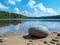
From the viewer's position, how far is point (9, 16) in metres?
100

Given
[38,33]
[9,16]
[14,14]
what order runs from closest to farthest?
[38,33]
[9,16]
[14,14]

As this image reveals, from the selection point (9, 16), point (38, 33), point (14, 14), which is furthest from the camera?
point (14, 14)

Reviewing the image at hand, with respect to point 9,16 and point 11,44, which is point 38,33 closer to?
point 11,44

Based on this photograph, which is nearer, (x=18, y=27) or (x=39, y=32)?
(x=39, y=32)

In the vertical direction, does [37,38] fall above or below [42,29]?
below

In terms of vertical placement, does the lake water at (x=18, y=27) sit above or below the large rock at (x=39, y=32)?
below

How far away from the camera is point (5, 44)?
285 inches

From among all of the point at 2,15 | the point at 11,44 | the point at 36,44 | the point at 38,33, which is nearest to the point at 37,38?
the point at 38,33

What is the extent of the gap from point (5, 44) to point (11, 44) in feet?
1.07

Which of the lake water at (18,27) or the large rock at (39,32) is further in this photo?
the lake water at (18,27)

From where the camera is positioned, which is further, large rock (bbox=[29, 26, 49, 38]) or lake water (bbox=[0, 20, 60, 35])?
lake water (bbox=[0, 20, 60, 35])

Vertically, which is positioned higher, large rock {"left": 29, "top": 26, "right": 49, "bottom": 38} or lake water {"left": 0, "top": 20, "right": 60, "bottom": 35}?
large rock {"left": 29, "top": 26, "right": 49, "bottom": 38}

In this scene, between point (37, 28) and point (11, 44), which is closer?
point (11, 44)

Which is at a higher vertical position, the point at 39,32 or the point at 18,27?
the point at 39,32
